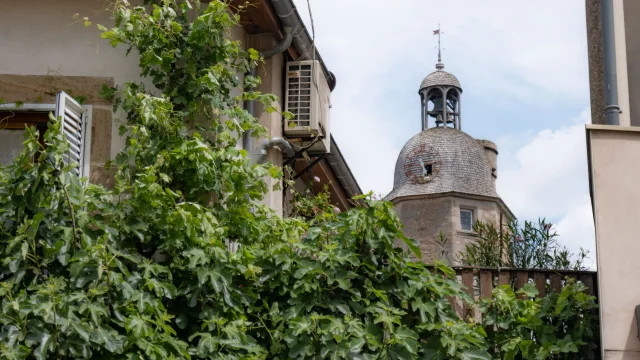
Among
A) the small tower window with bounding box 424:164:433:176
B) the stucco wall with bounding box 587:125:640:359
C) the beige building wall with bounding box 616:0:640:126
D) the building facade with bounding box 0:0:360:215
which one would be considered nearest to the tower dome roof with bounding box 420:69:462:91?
A: the small tower window with bounding box 424:164:433:176

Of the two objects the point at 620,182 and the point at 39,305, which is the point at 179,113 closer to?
the point at 39,305

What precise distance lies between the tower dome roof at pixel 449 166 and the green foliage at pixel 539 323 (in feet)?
134

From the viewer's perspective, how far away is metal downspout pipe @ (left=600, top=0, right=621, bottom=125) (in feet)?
23.8

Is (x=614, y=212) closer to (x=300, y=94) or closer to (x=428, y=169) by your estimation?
(x=300, y=94)

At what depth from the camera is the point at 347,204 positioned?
627 inches

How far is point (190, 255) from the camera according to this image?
6.56m

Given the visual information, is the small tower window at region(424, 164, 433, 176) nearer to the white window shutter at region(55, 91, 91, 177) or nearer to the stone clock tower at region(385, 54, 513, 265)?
the stone clock tower at region(385, 54, 513, 265)

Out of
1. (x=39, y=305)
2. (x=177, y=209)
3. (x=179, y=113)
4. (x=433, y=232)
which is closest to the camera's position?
(x=39, y=305)

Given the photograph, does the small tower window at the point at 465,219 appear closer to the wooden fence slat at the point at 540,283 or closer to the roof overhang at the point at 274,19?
the roof overhang at the point at 274,19

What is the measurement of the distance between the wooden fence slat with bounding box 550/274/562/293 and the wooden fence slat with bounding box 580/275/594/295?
0.15 m

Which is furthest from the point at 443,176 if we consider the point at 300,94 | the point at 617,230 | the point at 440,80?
the point at 617,230

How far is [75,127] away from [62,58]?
706mm

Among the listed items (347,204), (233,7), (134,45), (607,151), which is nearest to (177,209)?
(134,45)

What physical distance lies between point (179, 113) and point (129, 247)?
1072mm
